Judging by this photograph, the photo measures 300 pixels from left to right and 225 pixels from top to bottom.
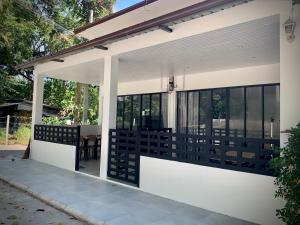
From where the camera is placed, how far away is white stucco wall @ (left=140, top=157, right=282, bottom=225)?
15.5 feet

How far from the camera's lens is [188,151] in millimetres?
6000

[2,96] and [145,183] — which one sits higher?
[2,96]

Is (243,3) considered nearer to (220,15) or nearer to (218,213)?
(220,15)

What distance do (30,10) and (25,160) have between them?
13261mm

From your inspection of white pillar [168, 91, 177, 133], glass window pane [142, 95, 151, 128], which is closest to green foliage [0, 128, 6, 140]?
glass window pane [142, 95, 151, 128]

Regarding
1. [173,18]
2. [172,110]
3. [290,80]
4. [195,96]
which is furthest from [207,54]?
[172,110]

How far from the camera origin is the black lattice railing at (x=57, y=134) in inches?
365

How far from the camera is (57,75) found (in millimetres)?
11906

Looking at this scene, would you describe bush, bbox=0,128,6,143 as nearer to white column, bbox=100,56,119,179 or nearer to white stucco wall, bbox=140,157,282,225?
white column, bbox=100,56,119,179

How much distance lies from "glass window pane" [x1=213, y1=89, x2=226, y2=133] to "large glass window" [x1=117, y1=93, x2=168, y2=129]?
2454 millimetres

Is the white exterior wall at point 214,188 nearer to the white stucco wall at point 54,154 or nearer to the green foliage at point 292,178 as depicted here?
the green foliage at point 292,178

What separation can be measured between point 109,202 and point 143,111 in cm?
782

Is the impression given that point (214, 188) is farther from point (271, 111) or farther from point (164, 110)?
point (164, 110)

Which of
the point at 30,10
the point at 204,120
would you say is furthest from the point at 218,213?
the point at 30,10
